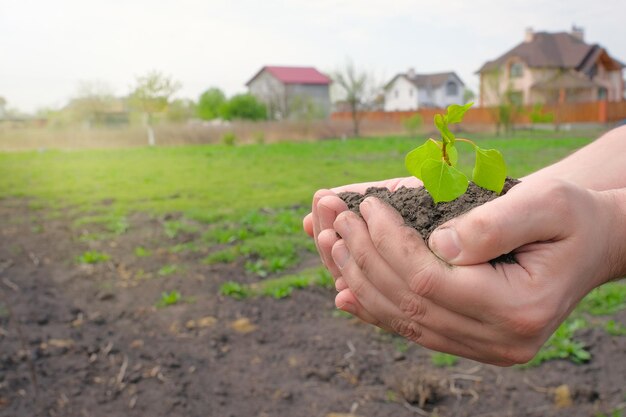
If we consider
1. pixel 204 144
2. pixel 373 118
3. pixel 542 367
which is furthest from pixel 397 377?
pixel 373 118

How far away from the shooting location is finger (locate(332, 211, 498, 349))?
1024mm

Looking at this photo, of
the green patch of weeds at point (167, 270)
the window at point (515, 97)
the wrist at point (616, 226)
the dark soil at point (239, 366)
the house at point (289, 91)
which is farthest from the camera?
the window at point (515, 97)

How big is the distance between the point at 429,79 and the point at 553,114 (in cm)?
848

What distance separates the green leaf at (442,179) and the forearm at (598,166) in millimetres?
374

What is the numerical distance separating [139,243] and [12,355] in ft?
6.91

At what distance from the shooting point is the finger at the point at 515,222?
0.88 m

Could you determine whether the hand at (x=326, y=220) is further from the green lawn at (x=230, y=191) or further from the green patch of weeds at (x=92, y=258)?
the green patch of weeds at (x=92, y=258)

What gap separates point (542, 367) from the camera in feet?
8.99

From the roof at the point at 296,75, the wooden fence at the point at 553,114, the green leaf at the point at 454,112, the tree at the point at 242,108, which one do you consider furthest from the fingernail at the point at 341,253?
the wooden fence at the point at 553,114

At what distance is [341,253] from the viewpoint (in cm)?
114

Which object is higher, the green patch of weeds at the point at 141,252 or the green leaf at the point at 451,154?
the green leaf at the point at 451,154

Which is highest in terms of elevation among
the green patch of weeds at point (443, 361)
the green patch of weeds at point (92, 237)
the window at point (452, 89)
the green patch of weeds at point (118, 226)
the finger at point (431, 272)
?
the window at point (452, 89)

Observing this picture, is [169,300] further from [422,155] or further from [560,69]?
[560,69]

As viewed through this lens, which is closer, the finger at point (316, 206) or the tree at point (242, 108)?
the finger at point (316, 206)
